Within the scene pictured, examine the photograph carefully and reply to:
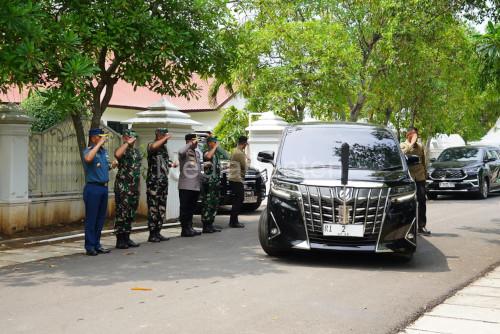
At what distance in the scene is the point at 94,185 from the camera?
9.27 m

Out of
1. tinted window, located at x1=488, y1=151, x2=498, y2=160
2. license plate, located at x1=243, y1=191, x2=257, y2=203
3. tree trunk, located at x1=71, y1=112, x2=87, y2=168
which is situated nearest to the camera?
tree trunk, located at x1=71, y1=112, x2=87, y2=168

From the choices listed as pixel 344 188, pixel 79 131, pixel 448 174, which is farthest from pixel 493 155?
pixel 344 188

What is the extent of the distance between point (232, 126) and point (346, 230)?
18.4 metres

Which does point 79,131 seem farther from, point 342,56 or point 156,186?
point 342,56

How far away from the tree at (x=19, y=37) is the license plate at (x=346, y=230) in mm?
4264

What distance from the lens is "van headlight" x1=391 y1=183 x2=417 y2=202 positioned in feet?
27.2

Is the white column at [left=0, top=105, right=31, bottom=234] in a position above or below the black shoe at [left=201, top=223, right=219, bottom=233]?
above

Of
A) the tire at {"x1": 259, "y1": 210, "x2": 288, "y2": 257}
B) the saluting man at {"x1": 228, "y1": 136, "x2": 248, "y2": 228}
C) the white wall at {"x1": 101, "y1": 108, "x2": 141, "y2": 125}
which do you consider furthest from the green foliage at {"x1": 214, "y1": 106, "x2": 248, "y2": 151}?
the tire at {"x1": 259, "y1": 210, "x2": 288, "y2": 257}

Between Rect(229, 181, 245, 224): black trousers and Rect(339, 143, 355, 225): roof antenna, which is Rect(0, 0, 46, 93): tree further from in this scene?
Rect(229, 181, 245, 224): black trousers

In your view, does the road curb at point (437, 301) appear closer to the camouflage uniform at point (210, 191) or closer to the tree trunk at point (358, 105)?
the camouflage uniform at point (210, 191)

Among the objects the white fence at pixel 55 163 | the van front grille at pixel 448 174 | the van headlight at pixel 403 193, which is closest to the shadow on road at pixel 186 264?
the van headlight at pixel 403 193

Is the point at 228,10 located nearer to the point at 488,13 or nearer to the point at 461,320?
the point at 488,13

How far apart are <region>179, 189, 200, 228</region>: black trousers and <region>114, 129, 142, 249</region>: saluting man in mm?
1491

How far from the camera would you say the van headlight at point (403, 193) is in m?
8.28
